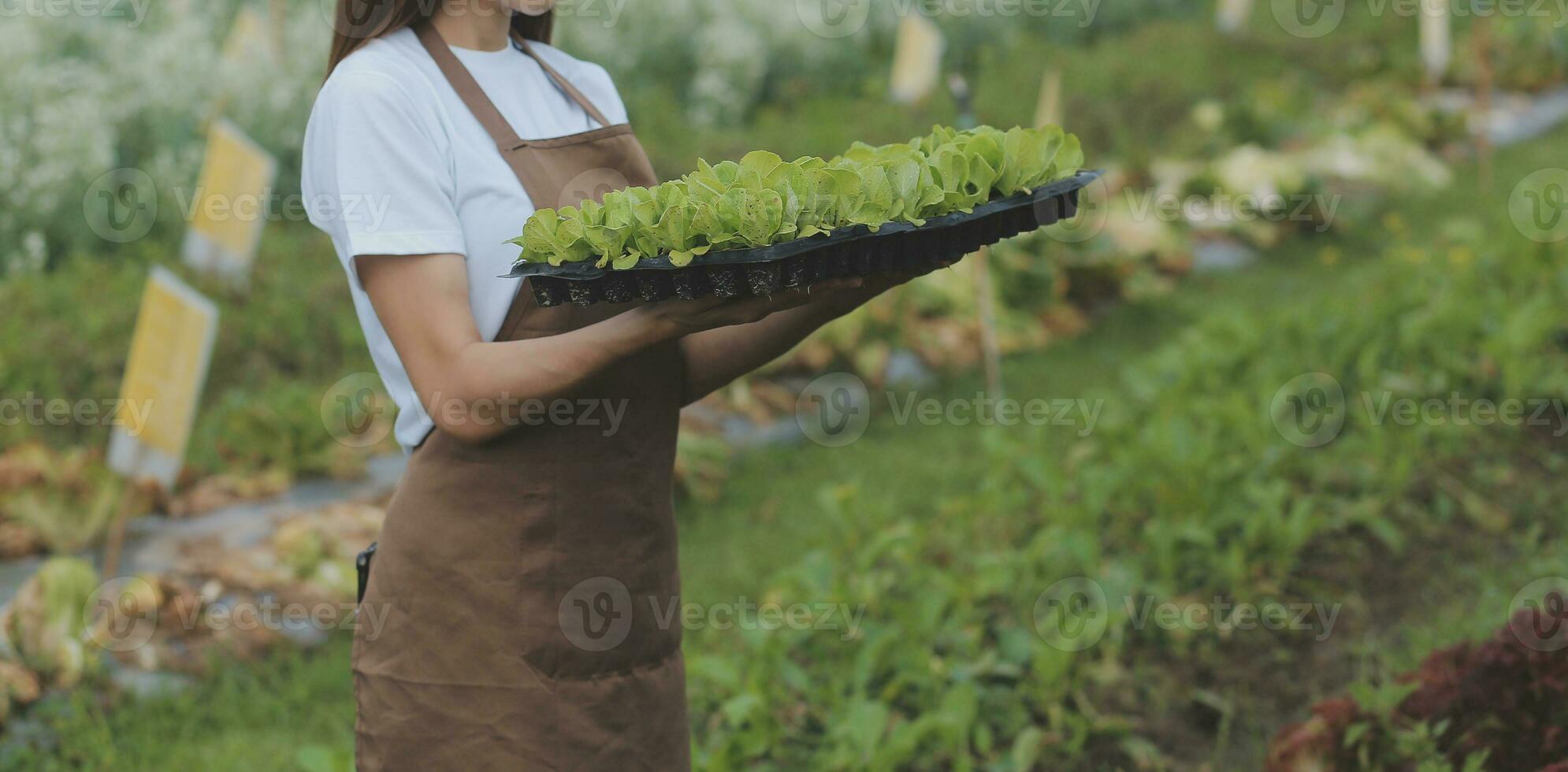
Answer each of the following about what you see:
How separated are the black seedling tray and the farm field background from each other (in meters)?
1.49

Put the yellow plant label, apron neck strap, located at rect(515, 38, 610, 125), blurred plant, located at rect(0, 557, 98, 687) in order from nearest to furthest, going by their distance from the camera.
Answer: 1. apron neck strap, located at rect(515, 38, 610, 125)
2. blurred plant, located at rect(0, 557, 98, 687)
3. the yellow plant label

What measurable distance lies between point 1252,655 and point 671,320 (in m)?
2.42

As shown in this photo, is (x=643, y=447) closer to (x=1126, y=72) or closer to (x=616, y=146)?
(x=616, y=146)

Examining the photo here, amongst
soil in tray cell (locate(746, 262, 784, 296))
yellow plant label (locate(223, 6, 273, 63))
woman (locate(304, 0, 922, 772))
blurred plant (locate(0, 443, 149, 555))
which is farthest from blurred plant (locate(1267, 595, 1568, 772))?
yellow plant label (locate(223, 6, 273, 63))

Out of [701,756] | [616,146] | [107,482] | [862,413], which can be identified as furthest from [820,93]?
[616,146]

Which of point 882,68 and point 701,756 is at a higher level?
point 882,68

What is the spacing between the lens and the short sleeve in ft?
5.16

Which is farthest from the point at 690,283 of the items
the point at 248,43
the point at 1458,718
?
the point at 248,43

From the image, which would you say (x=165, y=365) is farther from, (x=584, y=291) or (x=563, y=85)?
(x=584, y=291)

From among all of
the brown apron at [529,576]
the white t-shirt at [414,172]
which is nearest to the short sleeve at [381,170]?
the white t-shirt at [414,172]

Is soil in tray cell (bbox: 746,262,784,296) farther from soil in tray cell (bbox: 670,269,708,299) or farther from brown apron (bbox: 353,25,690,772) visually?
brown apron (bbox: 353,25,690,772)

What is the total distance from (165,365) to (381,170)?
216cm

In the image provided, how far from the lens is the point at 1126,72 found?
8.91 metres

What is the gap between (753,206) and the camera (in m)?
1.45
